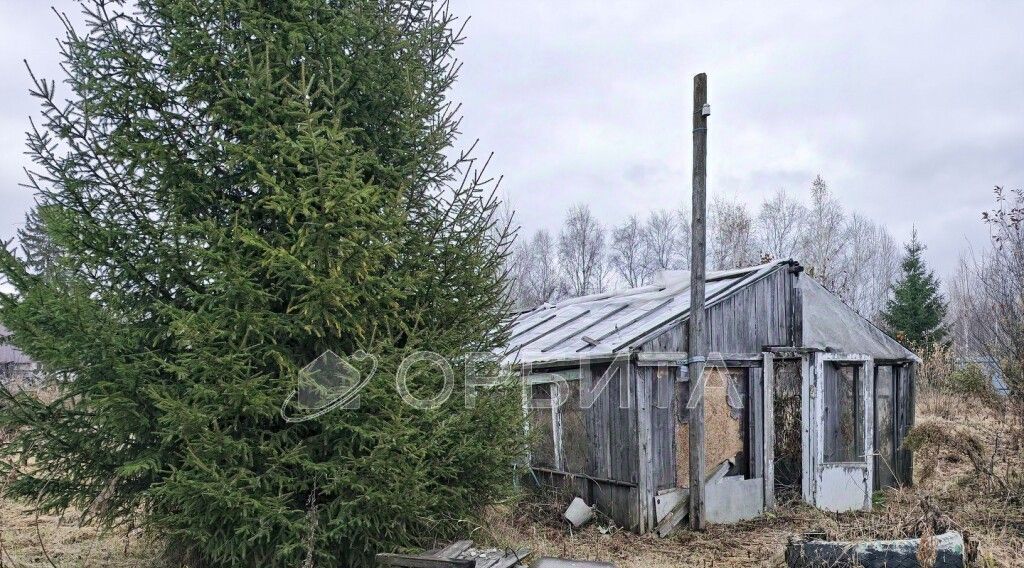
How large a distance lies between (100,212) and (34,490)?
2101 mm

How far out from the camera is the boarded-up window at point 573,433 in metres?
9.41

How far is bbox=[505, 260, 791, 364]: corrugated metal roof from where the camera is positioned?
29.3 ft

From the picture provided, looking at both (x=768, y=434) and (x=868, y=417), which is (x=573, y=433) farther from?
(x=868, y=417)

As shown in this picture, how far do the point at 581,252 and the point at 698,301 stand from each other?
31.8m

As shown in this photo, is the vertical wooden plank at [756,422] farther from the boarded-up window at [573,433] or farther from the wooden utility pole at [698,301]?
the boarded-up window at [573,433]

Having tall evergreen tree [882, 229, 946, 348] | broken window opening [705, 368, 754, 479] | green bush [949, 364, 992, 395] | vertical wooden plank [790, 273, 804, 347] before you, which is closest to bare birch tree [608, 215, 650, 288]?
tall evergreen tree [882, 229, 946, 348]

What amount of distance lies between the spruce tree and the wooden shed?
3.38m

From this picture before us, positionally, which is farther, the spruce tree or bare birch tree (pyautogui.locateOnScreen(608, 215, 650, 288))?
bare birch tree (pyautogui.locateOnScreen(608, 215, 650, 288))

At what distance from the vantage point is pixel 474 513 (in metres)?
5.88

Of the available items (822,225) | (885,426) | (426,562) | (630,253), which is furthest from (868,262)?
(426,562)

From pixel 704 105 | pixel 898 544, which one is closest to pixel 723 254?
pixel 704 105

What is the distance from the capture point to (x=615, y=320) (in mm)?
10125

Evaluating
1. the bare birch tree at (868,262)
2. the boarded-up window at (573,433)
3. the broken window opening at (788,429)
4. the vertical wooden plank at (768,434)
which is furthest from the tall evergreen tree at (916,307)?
the boarded-up window at (573,433)

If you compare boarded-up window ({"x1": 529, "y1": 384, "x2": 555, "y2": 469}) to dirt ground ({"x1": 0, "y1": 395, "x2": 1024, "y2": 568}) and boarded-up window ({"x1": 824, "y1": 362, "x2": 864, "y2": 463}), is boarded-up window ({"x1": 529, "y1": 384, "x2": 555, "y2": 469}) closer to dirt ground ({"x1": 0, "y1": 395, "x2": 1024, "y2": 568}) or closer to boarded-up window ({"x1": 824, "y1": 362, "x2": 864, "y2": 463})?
dirt ground ({"x1": 0, "y1": 395, "x2": 1024, "y2": 568})
